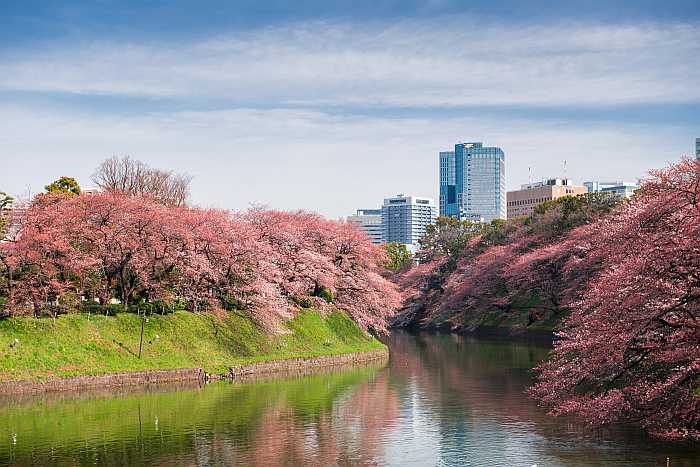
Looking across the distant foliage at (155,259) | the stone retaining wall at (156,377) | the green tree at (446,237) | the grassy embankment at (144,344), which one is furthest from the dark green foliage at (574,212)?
the stone retaining wall at (156,377)

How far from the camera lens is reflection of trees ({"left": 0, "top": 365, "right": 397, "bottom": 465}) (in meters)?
31.1

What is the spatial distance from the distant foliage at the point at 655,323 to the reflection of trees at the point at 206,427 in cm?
972

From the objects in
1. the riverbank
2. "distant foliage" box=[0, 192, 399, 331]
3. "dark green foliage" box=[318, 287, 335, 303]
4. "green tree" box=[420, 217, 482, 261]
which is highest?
"green tree" box=[420, 217, 482, 261]

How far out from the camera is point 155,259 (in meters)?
56.8

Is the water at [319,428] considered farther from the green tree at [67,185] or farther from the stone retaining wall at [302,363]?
the green tree at [67,185]

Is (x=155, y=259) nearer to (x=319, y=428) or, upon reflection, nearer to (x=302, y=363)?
(x=302, y=363)

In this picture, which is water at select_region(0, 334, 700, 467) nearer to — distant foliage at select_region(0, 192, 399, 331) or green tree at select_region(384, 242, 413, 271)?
distant foliage at select_region(0, 192, 399, 331)

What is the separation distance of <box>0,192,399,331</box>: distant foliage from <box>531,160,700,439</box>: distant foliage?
105 feet

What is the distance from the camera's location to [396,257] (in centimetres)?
12850

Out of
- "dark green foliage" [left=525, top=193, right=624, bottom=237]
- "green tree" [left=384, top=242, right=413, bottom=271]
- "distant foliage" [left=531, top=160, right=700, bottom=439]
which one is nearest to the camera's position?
"distant foliage" [left=531, top=160, right=700, bottom=439]

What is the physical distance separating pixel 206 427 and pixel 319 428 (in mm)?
5103

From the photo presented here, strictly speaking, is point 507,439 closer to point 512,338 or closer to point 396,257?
point 512,338

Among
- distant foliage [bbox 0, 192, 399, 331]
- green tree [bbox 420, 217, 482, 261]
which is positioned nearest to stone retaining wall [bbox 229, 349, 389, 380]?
distant foliage [bbox 0, 192, 399, 331]

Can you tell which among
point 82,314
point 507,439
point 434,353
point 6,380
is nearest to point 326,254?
point 434,353
